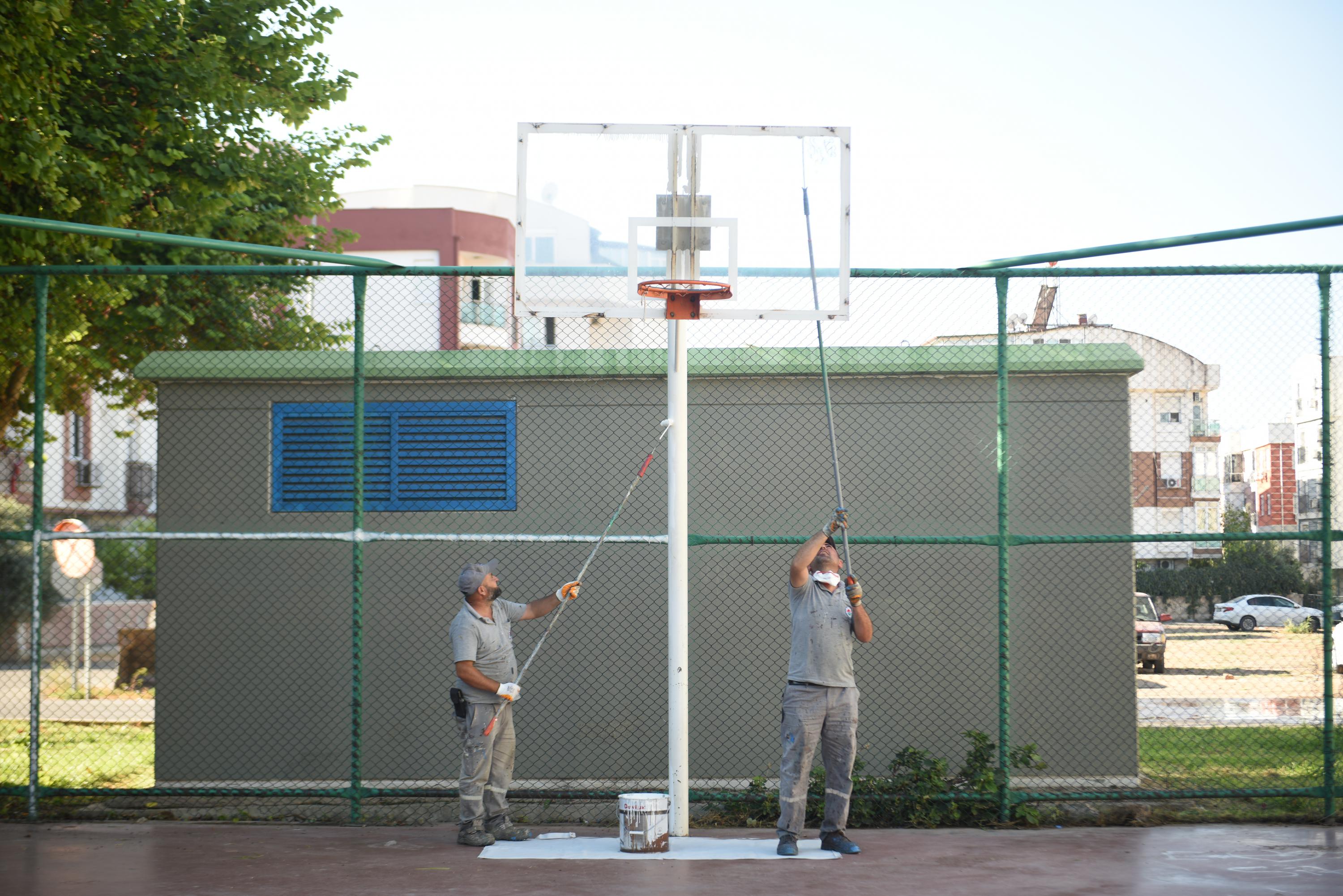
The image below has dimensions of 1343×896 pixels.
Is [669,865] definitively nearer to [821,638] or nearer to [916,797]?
[821,638]

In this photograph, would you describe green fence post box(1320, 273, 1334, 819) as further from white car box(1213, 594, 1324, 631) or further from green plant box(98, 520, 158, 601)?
green plant box(98, 520, 158, 601)

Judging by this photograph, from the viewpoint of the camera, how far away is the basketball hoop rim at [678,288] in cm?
691

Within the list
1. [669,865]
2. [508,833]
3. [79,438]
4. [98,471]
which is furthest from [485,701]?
[98,471]

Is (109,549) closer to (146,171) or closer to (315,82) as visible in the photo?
(315,82)

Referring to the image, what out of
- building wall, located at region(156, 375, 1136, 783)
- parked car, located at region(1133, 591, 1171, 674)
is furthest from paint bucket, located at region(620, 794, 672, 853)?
parked car, located at region(1133, 591, 1171, 674)

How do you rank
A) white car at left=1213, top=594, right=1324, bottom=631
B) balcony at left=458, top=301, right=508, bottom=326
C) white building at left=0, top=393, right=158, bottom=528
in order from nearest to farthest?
white car at left=1213, top=594, right=1324, bottom=631 → white building at left=0, top=393, right=158, bottom=528 → balcony at left=458, top=301, right=508, bottom=326

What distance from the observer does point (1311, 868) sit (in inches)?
251

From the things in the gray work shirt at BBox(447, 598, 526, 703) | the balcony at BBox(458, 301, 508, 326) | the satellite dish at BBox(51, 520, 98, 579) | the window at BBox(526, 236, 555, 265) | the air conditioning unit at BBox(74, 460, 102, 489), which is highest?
the balcony at BBox(458, 301, 508, 326)

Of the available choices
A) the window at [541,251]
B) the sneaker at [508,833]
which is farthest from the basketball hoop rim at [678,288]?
the sneaker at [508,833]

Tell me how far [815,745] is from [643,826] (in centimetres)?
107

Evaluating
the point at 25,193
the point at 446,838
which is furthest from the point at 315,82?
the point at 446,838

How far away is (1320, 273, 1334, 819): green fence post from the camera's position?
734 cm

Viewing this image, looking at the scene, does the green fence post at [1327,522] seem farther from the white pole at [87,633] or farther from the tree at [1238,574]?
the white pole at [87,633]

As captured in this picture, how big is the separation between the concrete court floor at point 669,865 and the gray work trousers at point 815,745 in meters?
0.27
